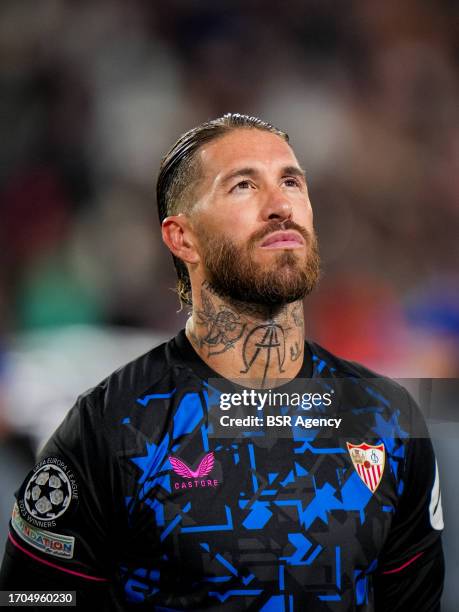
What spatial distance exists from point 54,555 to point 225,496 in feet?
1.12

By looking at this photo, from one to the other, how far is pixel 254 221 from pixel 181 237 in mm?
178

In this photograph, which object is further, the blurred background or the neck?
the blurred background

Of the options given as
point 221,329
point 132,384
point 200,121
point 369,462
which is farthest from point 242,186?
point 200,121

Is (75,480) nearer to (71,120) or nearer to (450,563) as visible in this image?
(450,563)

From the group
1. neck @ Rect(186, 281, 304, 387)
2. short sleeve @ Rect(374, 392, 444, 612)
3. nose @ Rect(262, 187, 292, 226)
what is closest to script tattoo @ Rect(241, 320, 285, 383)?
neck @ Rect(186, 281, 304, 387)

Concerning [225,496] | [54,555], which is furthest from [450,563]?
[54,555]

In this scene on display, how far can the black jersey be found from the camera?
1.14m

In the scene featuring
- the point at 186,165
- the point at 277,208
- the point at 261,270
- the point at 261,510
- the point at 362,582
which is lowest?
the point at 362,582

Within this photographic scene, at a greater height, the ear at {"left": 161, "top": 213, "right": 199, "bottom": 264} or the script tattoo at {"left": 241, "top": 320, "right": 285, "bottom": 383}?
the ear at {"left": 161, "top": 213, "right": 199, "bottom": 264}

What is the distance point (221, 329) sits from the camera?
1261mm

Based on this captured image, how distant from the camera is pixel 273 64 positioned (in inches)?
76.5

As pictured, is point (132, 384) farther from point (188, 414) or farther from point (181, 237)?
point (181, 237)

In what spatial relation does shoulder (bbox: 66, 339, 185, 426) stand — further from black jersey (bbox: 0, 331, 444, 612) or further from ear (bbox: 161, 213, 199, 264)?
ear (bbox: 161, 213, 199, 264)

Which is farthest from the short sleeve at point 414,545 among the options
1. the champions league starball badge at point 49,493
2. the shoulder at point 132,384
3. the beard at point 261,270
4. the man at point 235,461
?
the champions league starball badge at point 49,493
